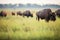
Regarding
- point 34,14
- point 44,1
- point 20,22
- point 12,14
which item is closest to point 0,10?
point 12,14

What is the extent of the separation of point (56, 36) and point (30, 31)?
28 cm

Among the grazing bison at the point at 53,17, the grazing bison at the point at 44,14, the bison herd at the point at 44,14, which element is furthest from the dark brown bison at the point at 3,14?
the grazing bison at the point at 53,17

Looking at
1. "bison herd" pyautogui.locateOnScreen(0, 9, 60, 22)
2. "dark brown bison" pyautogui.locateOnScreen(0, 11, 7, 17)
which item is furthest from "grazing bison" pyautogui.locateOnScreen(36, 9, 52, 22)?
"dark brown bison" pyautogui.locateOnScreen(0, 11, 7, 17)

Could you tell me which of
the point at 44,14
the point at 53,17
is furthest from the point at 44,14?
the point at 53,17

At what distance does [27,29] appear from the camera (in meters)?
1.30

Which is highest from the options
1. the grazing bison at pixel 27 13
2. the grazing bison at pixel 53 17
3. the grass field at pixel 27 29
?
the grazing bison at pixel 27 13

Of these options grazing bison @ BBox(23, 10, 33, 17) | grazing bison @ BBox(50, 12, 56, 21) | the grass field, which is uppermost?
grazing bison @ BBox(23, 10, 33, 17)

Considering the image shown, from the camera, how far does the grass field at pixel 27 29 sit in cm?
130

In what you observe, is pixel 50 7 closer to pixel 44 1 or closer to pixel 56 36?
pixel 44 1

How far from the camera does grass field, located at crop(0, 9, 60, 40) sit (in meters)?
1.30

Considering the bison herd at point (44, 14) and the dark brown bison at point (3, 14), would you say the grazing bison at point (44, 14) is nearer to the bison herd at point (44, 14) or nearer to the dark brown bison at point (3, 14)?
the bison herd at point (44, 14)

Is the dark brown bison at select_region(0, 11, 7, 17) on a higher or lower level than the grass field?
higher

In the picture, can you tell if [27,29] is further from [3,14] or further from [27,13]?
[3,14]

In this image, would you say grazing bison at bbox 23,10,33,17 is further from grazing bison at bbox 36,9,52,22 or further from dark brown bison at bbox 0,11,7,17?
dark brown bison at bbox 0,11,7,17
